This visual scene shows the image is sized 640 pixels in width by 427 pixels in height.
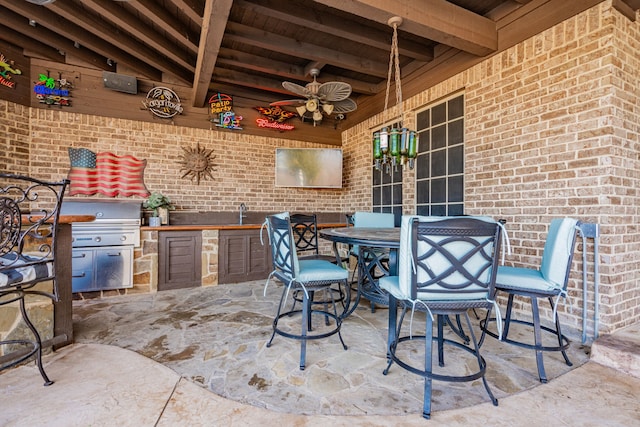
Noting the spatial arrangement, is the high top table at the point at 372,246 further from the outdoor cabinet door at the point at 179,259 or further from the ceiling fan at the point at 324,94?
the outdoor cabinet door at the point at 179,259

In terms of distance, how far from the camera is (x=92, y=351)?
2.09 metres

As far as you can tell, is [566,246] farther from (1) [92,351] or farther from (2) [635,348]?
(1) [92,351]

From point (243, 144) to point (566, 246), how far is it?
4.50 metres

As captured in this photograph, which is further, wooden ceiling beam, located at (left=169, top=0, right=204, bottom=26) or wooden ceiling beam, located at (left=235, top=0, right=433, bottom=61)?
wooden ceiling beam, located at (left=235, top=0, right=433, bottom=61)

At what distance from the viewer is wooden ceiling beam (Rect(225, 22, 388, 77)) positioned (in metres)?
3.22

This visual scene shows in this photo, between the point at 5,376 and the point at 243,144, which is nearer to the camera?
the point at 5,376

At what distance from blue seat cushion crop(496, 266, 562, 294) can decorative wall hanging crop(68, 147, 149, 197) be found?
4513mm

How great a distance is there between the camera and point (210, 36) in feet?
9.04

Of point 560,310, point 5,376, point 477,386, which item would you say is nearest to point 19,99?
point 5,376

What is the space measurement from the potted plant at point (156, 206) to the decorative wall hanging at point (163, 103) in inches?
49.6

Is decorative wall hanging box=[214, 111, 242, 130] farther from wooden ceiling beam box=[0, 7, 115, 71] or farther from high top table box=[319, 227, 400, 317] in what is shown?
high top table box=[319, 227, 400, 317]

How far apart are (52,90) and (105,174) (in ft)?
3.98

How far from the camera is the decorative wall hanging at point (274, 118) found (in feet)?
16.5

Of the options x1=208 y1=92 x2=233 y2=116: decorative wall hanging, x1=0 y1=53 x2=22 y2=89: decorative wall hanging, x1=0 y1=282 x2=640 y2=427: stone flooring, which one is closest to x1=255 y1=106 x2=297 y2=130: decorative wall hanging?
x1=208 y1=92 x2=233 y2=116: decorative wall hanging
